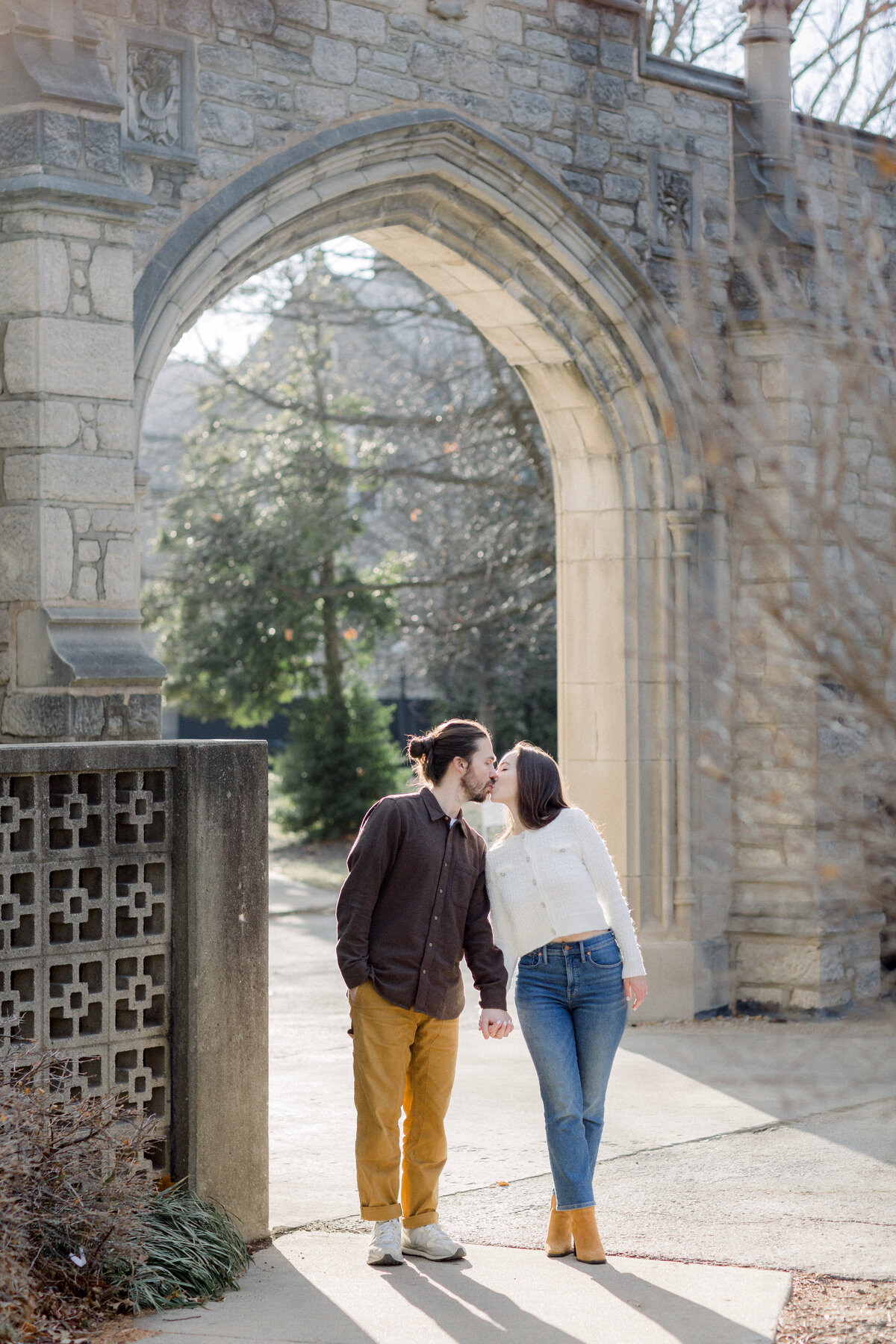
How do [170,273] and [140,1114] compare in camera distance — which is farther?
[170,273]

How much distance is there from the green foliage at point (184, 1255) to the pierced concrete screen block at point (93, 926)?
0.49ft

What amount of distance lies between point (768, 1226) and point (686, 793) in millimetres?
3743

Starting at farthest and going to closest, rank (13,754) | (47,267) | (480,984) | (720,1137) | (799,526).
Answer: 1. (799,526)
2. (720,1137)
3. (47,267)
4. (480,984)
5. (13,754)

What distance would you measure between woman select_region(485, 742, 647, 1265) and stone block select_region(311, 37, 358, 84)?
3880 mm

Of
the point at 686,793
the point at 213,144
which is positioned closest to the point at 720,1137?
the point at 686,793

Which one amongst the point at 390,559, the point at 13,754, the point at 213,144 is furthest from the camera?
the point at 390,559

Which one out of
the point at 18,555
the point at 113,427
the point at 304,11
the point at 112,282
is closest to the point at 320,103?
the point at 304,11

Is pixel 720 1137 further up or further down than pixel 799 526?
further down

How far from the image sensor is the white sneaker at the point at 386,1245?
14.9 ft

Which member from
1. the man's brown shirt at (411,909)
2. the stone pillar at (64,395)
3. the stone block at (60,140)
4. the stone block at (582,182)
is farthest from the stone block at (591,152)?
the man's brown shirt at (411,909)

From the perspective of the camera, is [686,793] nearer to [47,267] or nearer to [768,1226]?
[768,1226]

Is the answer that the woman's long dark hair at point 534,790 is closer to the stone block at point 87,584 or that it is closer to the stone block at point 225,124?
the stone block at point 87,584

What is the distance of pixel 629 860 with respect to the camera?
28.0 feet

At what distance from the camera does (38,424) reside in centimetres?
586
